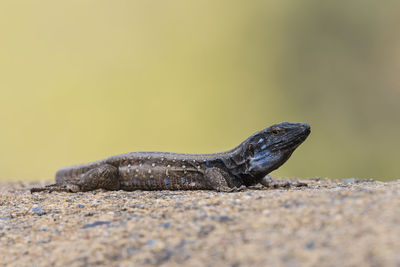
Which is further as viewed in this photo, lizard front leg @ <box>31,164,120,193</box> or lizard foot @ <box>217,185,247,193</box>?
lizard front leg @ <box>31,164,120,193</box>

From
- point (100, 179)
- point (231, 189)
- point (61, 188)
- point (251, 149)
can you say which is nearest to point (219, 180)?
point (231, 189)

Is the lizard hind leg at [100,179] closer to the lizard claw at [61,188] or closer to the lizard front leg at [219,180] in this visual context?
the lizard claw at [61,188]

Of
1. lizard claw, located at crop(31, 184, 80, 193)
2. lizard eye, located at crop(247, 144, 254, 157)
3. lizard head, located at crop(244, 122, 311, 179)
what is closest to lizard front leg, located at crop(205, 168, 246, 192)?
lizard head, located at crop(244, 122, 311, 179)

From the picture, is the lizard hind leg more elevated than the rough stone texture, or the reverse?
the lizard hind leg

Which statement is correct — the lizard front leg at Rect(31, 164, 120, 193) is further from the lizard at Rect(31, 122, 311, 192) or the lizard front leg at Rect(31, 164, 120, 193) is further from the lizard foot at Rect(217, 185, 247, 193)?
the lizard foot at Rect(217, 185, 247, 193)

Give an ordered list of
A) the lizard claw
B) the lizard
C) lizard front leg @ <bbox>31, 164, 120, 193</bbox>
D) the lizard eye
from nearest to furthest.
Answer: the lizard, the lizard eye, the lizard claw, lizard front leg @ <bbox>31, 164, 120, 193</bbox>

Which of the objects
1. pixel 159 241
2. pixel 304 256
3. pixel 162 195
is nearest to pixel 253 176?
pixel 162 195

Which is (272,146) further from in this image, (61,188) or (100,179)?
(61,188)
